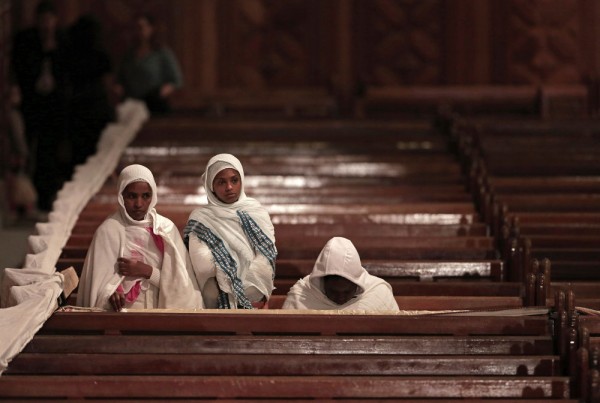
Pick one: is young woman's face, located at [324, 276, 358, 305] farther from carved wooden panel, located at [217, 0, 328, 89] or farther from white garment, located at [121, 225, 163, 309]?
carved wooden panel, located at [217, 0, 328, 89]

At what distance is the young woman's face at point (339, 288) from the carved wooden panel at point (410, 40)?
6.35m

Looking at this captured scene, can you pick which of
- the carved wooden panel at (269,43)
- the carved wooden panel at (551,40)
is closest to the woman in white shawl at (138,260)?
the carved wooden panel at (269,43)

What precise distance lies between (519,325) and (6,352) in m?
2.07

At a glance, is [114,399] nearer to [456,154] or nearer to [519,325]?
[519,325]

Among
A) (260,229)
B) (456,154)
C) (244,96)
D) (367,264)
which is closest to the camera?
(260,229)

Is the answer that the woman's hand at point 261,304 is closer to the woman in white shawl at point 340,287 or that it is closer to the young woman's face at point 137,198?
the woman in white shawl at point 340,287

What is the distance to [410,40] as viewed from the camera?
12.0 metres

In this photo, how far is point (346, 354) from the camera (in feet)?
17.1

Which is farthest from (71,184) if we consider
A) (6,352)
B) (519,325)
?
(519,325)

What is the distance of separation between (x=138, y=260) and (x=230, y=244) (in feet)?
1.48

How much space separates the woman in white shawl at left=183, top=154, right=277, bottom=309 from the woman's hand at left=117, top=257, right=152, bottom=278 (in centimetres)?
29

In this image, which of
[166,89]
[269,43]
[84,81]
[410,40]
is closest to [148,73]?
[166,89]

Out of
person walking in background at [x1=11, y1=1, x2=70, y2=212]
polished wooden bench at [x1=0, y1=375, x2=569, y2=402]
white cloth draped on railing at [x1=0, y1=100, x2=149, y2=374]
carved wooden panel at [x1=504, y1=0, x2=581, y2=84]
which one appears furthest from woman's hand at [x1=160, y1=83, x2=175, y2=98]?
polished wooden bench at [x1=0, y1=375, x2=569, y2=402]

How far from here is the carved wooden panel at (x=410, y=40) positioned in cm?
1195
